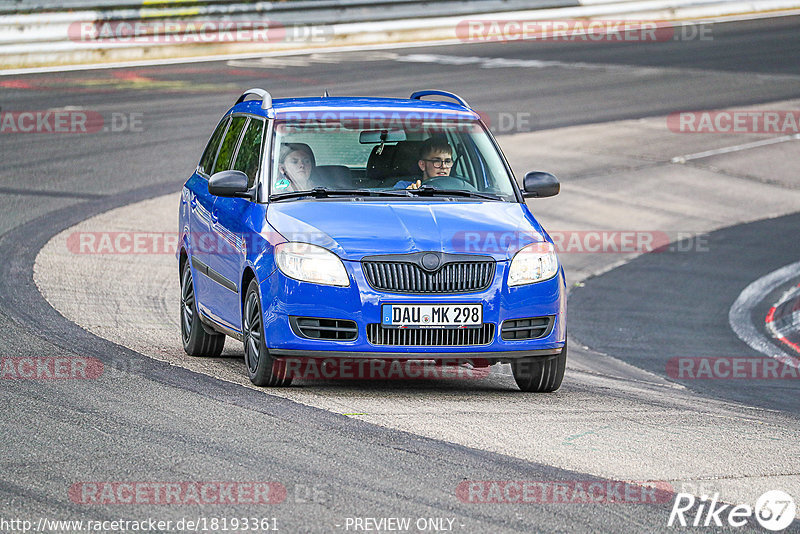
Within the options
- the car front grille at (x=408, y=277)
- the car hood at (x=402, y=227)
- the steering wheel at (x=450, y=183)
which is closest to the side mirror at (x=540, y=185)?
the steering wheel at (x=450, y=183)

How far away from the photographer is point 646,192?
19.7 m

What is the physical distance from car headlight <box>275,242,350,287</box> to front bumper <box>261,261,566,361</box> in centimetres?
4

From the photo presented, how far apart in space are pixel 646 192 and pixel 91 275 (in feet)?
30.8

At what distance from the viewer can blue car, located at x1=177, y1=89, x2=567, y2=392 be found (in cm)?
800

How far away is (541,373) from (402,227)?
139cm

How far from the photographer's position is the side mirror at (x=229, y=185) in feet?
28.6

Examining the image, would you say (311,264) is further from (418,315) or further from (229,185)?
(229,185)

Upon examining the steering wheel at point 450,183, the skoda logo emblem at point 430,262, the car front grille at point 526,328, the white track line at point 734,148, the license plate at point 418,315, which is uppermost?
the steering wheel at point 450,183

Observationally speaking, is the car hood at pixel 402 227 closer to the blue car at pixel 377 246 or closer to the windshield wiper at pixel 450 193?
the blue car at pixel 377 246

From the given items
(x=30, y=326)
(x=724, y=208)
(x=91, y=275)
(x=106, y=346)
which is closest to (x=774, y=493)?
(x=106, y=346)

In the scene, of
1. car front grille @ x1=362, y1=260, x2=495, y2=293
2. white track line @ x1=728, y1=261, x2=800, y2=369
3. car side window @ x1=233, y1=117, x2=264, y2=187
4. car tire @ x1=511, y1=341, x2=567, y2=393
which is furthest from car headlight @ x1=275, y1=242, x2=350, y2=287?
white track line @ x1=728, y1=261, x2=800, y2=369

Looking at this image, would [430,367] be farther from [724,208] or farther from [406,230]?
[724,208]

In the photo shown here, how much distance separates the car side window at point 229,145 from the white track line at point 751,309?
5601 millimetres

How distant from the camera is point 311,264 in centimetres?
802
